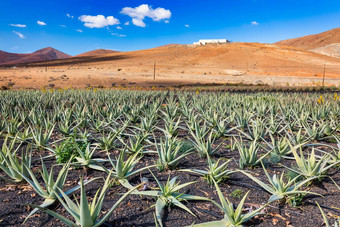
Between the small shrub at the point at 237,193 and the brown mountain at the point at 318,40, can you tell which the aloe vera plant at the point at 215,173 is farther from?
the brown mountain at the point at 318,40

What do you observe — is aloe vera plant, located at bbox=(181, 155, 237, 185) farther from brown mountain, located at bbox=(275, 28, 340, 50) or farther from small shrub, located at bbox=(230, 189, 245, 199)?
brown mountain, located at bbox=(275, 28, 340, 50)

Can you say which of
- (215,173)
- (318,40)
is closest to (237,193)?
(215,173)

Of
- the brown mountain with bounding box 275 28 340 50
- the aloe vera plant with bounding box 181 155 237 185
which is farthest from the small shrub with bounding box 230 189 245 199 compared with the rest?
the brown mountain with bounding box 275 28 340 50

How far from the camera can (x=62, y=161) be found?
3.44 meters

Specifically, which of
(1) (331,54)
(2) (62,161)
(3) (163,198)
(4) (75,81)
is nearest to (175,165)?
(3) (163,198)

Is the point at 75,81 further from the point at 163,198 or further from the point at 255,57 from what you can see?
the point at 255,57

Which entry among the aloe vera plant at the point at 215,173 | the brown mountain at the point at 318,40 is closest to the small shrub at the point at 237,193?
the aloe vera plant at the point at 215,173

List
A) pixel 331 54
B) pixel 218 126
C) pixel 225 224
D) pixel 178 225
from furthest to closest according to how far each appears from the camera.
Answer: pixel 331 54, pixel 218 126, pixel 178 225, pixel 225 224

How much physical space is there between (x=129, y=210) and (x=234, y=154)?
87.2 inches

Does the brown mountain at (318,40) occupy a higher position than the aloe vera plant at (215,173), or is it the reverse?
the brown mountain at (318,40)

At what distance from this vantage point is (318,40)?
13075 cm

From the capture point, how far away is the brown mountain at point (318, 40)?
407ft

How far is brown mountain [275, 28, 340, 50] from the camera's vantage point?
12406 cm

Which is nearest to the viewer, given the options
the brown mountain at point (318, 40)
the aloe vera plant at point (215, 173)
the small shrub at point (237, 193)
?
the small shrub at point (237, 193)
